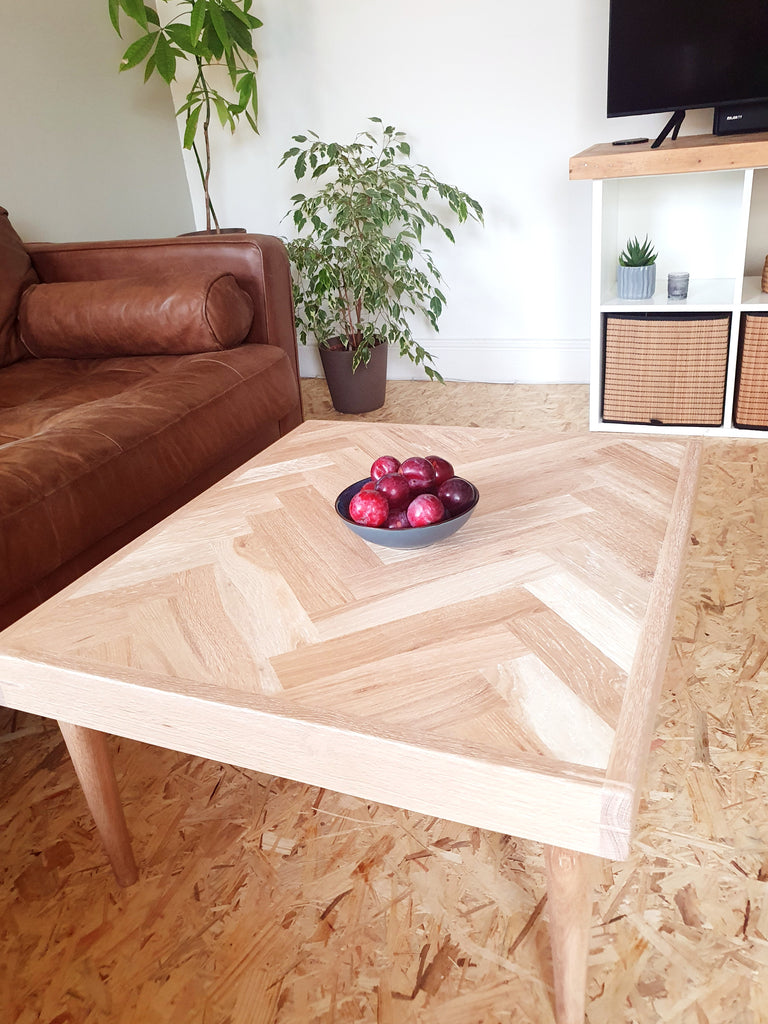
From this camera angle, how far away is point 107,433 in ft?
4.65

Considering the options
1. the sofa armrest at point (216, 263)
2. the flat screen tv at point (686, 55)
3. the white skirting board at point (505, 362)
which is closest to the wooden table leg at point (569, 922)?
the sofa armrest at point (216, 263)

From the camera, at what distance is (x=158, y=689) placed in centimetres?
74

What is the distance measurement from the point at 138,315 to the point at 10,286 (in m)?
0.41

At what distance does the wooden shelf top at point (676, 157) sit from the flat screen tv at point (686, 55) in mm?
109

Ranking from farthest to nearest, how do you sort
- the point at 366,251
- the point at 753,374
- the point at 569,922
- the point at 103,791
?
1. the point at 366,251
2. the point at 753,374
3. the point at 103,791
4. the point at 569,922

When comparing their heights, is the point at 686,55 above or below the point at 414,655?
above

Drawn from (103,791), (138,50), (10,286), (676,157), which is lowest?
(103,791)

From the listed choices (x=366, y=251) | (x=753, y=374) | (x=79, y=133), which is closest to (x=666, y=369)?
(x=753, y=374)

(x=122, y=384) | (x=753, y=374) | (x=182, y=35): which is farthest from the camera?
(x=182, y=35)

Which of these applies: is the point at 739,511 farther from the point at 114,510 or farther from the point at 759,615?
the point at 114,510

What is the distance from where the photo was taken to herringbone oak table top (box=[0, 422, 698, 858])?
63 cm

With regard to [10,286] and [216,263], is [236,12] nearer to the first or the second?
[216,263]

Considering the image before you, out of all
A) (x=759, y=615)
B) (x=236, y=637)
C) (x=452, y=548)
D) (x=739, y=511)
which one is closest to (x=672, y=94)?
(x=739, y=511)

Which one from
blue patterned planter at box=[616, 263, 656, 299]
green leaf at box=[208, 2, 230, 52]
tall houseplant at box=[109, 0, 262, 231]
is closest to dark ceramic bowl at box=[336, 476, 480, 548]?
blue patterned planter at box=[616, 263, 656, 299]
